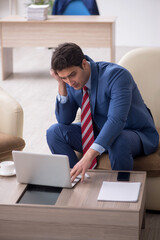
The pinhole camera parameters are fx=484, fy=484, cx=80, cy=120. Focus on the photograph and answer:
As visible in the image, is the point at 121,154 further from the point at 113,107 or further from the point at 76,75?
the point at 76,75

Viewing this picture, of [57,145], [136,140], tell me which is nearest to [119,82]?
[136,140]

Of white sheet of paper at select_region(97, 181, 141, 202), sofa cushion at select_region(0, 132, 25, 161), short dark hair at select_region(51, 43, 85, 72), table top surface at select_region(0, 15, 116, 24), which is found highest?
short dark hair at select_region(51, 43, 85, 72)

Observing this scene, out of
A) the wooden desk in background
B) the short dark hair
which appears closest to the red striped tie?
the short dark hair

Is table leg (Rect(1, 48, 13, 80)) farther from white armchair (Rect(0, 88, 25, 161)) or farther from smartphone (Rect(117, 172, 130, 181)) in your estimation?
smartphone (Rect(117, 172, 130, 181))

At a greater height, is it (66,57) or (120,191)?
(66,57)

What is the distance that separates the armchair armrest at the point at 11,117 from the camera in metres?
2.78

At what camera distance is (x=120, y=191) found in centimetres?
198

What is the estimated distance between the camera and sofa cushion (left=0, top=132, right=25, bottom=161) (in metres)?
2.63

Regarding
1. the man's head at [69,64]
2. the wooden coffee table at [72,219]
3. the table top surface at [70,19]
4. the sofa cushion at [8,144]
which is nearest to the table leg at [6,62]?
the table top surface at [70,19]

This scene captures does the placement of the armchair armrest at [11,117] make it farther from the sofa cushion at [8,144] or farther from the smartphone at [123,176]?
the smartphone at [123,176]

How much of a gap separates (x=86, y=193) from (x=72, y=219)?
6.4 inches

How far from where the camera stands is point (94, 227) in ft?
6.10

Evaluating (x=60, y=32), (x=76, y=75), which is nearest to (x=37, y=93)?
(x=60, y=32)

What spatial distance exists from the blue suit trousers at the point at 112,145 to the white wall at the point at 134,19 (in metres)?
5.20
